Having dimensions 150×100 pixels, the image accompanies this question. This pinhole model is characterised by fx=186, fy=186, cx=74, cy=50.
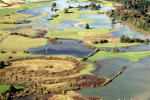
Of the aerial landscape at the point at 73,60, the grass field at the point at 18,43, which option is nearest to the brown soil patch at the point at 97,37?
the aerial landscape at the point at 73,60

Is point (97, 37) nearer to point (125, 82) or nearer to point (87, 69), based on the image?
point (87, 69)

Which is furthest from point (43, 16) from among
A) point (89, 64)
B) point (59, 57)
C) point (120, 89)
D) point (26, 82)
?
point (120, 89)

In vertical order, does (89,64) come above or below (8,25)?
below

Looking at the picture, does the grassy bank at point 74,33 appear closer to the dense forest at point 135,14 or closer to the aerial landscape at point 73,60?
the aerial landscape at point 73,60

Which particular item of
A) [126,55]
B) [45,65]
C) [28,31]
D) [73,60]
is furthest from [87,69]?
[28,31]

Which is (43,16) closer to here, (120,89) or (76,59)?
(76,59)

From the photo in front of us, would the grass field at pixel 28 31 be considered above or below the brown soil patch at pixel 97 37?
above

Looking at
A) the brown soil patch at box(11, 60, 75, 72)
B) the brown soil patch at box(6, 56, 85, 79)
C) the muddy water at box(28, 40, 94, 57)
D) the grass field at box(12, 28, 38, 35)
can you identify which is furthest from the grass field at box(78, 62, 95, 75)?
the grass field at box(12, 28, 38, 35)
